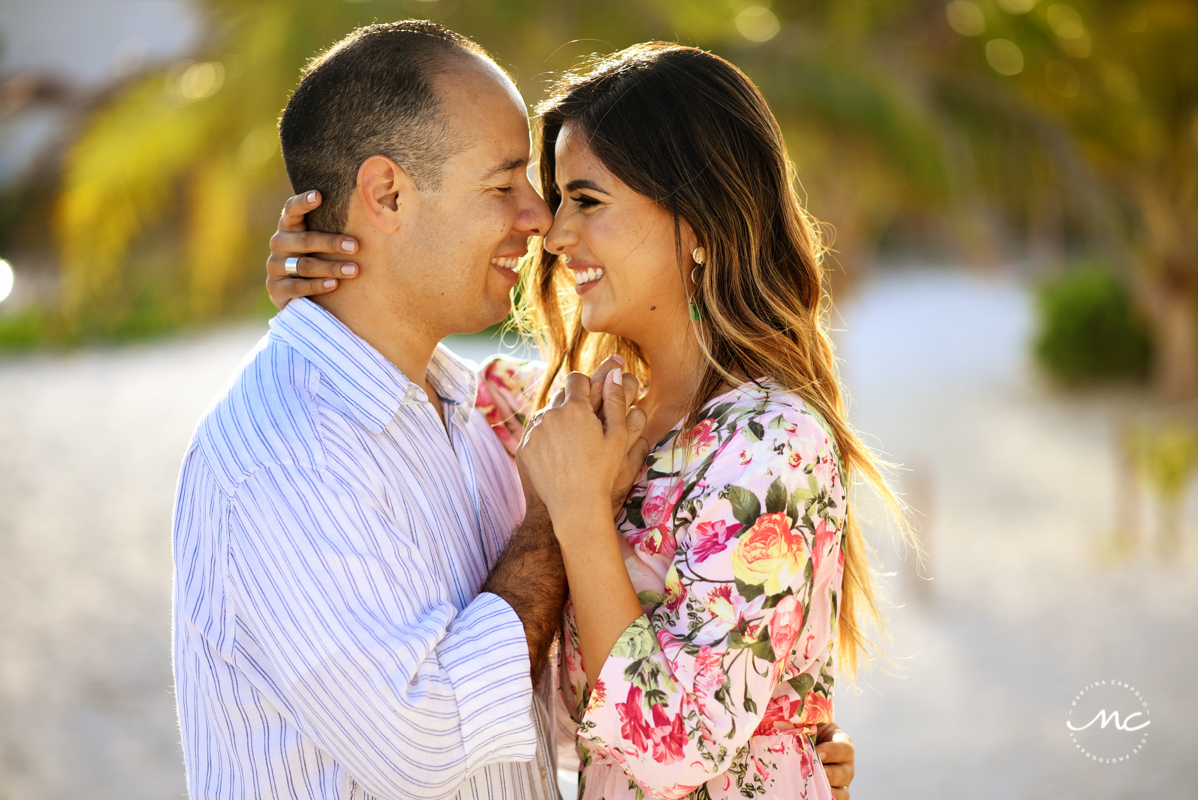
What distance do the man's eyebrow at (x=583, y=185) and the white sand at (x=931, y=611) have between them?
4.38 m

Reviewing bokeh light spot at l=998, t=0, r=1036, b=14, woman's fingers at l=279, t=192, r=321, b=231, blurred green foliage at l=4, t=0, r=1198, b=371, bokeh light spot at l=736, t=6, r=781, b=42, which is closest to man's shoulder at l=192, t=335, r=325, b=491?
woman's fingers at l=279, t=192, r=321, b=231

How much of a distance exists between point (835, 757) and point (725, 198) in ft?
4.07

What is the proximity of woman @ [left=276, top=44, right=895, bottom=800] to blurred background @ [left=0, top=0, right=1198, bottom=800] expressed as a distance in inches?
44.5

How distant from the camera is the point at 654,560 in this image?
204 centimetres

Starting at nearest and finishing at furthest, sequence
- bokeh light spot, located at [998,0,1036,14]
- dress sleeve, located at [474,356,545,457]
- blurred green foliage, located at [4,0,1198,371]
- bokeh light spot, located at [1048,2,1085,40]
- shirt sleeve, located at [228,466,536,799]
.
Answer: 1. shirt sleeve, located at [228,466,536,799]
2. dress sleeve, located at [474,356,545,457]
3. blurred green foliage, located at [4,0,1198,371]
4. bokeh light spot, located at [998,0,1036,14]
5. bokeh light spot, located at [1048,2,1085,40]

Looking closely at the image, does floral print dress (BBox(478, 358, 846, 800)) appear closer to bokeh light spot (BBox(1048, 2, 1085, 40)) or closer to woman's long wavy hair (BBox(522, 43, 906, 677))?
woman's long wavy hair (BBox(522, 43, 906, 677))

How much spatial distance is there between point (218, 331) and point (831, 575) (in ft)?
71.4

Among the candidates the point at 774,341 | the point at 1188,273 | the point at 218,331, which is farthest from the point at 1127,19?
the point at 218,331

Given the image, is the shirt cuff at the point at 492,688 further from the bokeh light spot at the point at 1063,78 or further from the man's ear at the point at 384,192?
the bokeh light spot at the point at 1063,78

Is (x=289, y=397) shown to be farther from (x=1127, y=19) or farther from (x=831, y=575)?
(x=1127, y=19)

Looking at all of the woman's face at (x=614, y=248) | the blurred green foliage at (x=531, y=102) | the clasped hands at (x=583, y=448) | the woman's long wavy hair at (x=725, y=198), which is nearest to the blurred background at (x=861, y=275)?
the blurred green foliage at (x=531, y=102)

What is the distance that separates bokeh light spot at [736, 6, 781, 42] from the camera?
990cm

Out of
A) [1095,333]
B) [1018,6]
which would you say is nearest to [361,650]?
[1018,6]

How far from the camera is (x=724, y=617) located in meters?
1.82
